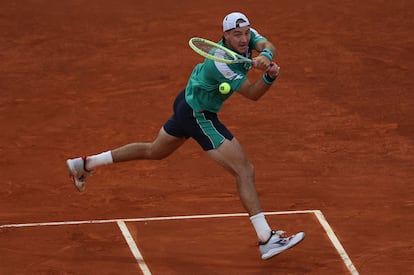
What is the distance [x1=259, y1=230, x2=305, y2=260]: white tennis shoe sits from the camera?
36.8 ft

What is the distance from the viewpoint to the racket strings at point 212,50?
11.2m

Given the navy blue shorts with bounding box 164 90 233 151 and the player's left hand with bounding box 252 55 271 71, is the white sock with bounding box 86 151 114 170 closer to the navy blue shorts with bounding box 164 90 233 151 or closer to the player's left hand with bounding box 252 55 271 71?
the navy blue shorts with bounding box 164 90 233 151

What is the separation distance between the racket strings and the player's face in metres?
0.18

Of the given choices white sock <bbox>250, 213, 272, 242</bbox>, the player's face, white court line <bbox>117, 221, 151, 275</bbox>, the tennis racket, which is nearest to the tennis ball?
the tennis racket

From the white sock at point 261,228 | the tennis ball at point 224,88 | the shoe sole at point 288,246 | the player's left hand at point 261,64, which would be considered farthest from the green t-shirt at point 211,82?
the shoe sole at point 288,246

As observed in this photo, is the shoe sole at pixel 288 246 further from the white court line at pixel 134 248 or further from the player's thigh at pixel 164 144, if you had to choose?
the player's thigh at pixel 164 144

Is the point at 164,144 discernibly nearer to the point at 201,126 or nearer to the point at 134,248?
the point at 201,126

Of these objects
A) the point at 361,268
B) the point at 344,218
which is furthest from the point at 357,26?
the point at 361,268

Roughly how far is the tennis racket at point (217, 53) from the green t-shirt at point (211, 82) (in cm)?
9

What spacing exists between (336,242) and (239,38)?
2.55 metres

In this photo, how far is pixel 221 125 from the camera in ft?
38.2

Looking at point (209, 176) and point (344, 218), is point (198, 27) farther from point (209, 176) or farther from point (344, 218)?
point (344, 218)

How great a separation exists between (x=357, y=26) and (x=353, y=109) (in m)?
3.44

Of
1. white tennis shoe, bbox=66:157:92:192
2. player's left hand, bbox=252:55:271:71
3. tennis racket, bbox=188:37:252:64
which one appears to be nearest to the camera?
player's left hand, bbox=252:55:271:71
